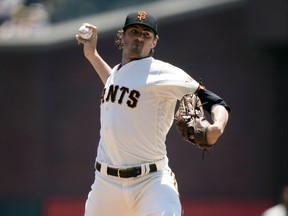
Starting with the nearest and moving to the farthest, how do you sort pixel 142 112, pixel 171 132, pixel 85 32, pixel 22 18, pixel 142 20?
pixel 142 112 < pixel 142 20 < pixel 85 32 < pixel 171 132 < pixel 22 18

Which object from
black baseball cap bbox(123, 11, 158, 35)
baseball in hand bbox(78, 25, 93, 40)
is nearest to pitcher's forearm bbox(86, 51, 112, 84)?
baseball in hand bbox(78, 25, 93, 40)

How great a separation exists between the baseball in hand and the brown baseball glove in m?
1.03

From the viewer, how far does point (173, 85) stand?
595cm

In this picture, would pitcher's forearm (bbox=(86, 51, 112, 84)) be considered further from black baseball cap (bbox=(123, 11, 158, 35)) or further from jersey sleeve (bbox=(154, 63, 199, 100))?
jersey sleeve (bbox=(154, 63, 199, 100))

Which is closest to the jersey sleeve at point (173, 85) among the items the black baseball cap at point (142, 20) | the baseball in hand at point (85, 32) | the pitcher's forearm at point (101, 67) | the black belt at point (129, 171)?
the black baseball cap at point (142, 20)

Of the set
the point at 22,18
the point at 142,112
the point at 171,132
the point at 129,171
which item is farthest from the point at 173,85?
the point at 22,18

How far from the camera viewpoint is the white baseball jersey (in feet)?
19.6

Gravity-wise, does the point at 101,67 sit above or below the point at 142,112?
above

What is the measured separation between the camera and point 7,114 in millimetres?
12539

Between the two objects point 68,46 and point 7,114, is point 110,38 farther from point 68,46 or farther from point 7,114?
point 7,114

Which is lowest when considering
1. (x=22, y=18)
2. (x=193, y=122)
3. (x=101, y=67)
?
(x=193, y=122)

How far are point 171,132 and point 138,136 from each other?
19.9ft

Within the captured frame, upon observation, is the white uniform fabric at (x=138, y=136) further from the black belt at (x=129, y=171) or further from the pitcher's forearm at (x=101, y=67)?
the pitcher's forearm at (x=101, y=67)

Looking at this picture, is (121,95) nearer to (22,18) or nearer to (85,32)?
(85,32)
